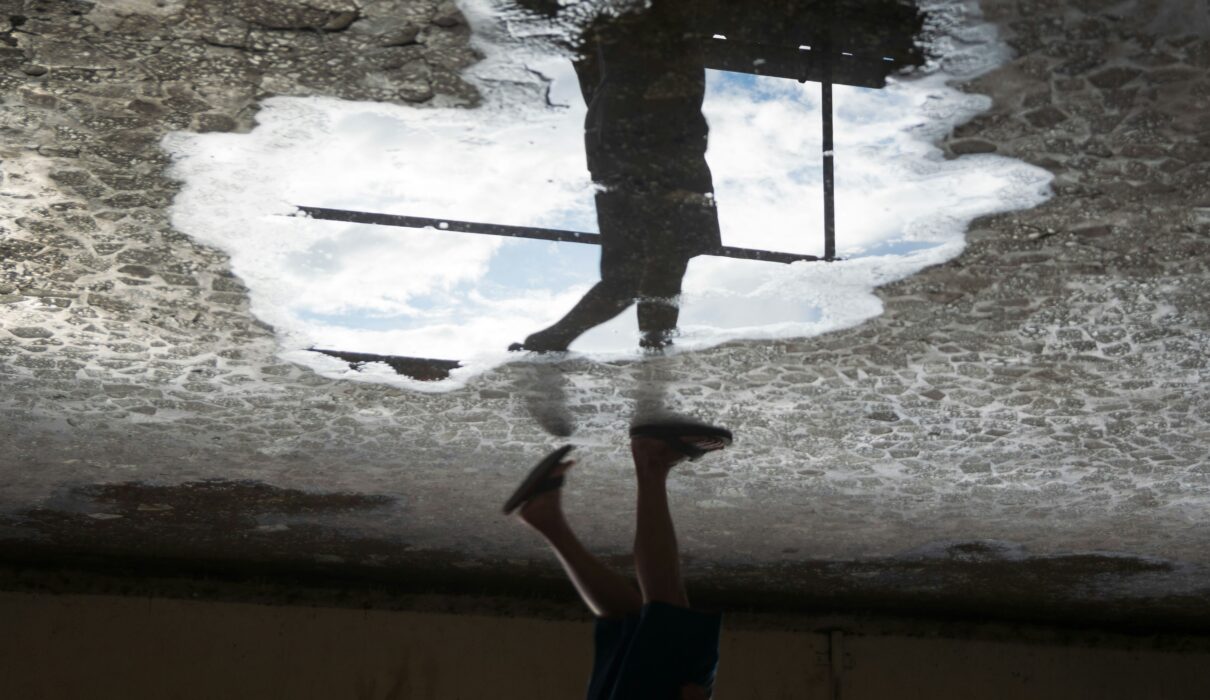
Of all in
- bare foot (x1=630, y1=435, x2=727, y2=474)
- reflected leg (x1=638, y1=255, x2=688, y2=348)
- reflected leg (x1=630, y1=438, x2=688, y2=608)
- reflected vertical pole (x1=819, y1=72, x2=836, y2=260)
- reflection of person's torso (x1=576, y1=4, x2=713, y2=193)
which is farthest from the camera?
bare foot (x1=630, y1=435, x2=727, y2=474)

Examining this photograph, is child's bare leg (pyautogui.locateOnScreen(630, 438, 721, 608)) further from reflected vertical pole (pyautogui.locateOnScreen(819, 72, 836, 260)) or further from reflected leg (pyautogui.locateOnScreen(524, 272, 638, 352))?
reflected vertical pole (pyautogui.locateOnScreen(819, 72, 836, 260))

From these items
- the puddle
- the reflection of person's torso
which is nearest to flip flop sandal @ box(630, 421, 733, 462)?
the puddle

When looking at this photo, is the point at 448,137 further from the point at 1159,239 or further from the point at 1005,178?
the point at 1159,239

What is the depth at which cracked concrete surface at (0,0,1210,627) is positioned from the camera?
1756 mm

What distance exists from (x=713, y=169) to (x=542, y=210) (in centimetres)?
38

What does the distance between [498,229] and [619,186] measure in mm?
318

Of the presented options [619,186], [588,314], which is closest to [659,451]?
[588,314]

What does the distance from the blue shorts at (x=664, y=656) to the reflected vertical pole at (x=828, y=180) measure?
101 cm

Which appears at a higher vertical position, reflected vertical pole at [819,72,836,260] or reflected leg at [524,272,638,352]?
reflected vertical pole at [819,72,836,260]

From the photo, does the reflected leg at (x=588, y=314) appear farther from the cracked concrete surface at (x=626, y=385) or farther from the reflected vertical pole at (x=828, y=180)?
the reflected vertical pole at (x=828, y=180)

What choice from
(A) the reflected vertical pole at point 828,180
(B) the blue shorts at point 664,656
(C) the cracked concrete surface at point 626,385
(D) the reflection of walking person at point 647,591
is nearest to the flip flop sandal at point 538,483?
(D) the reflection of walking person at point 647,591

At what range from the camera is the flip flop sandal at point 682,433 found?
125 inches

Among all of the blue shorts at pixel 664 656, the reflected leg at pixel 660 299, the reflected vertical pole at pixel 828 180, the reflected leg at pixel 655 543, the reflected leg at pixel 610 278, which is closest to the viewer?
the reflected vertical pole at pixel 828 180

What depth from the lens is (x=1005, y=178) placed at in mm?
1988
